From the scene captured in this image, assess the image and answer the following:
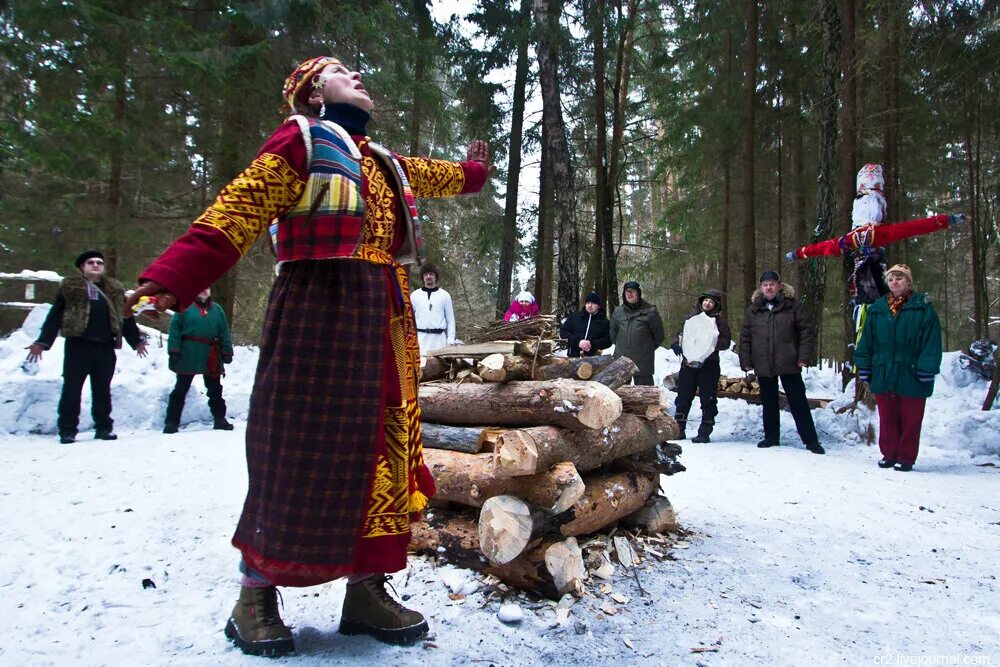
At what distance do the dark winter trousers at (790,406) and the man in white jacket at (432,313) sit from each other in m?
4.21

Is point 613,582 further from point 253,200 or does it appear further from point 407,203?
point 253,200

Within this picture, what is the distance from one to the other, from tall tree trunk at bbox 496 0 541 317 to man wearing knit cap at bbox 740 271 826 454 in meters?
6.90

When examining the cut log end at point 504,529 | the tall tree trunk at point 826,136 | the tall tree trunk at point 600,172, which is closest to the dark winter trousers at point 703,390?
the tall tree trunk at point 826,136

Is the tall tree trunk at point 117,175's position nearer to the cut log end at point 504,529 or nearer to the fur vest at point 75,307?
the fur vest at point 75,307

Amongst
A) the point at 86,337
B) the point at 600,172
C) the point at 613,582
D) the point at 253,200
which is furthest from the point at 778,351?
the point at 600,172

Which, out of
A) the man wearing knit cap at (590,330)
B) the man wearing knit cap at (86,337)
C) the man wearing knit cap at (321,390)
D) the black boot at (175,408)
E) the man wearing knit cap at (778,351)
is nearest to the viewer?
the man wearing knit cap at (321,390)

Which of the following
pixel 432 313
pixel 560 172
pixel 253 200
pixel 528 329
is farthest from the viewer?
pixel 560 172

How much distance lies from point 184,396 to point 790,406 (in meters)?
7.61

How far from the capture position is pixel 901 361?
6086mm

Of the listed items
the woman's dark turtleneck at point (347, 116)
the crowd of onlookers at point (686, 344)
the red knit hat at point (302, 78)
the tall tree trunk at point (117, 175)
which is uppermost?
the tall tree trunk at point (117, 175)

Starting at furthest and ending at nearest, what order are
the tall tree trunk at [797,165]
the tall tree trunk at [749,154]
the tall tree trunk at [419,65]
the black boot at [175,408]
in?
1. the tall tree trunk at [797,165]
2. the tall tree trunk at [749,154]
3. the tall tree trunk at [419,65]
4. the black boot at [175,408]

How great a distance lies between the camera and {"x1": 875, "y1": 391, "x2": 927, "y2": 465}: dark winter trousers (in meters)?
6.07

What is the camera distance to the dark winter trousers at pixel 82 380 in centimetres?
657

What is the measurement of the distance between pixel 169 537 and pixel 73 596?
0.76 meters
